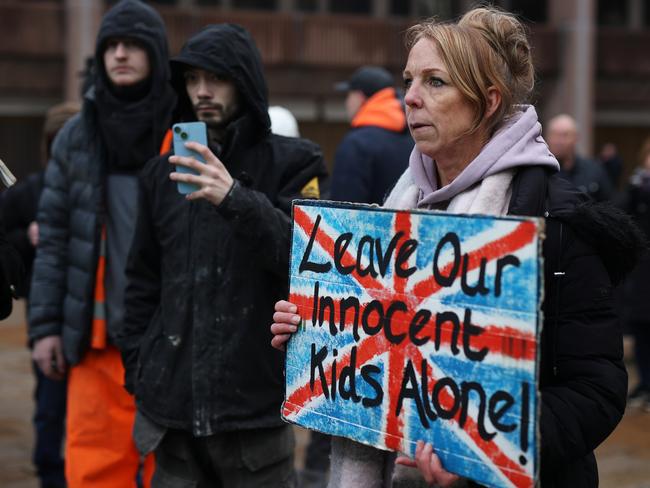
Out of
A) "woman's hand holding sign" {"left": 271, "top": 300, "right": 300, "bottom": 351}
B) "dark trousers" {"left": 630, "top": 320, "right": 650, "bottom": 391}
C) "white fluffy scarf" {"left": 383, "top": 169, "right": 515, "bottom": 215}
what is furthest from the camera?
"dark trousers" {"left": 630, "top": 320, "right": 650, "bottom": 391}

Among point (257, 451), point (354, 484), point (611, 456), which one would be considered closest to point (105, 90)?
point (257, 451)

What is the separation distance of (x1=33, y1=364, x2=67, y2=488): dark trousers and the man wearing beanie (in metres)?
1.42

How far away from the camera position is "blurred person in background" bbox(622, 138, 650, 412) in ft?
26.2

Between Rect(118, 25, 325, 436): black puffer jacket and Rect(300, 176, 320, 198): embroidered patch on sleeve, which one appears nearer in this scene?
Rect(118, 25, 325, 436): black puffer jacket

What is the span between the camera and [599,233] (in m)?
2.35

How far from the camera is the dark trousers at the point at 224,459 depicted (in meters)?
3.53

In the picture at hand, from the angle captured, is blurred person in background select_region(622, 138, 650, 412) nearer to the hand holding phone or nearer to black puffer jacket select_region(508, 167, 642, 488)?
the hand holding phone

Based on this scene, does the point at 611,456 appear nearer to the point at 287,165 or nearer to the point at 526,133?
the point at 287,165

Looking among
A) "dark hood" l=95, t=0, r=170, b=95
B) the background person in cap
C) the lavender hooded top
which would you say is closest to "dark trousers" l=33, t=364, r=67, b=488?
the background person in cap

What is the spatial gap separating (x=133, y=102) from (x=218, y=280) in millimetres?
1105

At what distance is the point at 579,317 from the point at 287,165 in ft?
4.94

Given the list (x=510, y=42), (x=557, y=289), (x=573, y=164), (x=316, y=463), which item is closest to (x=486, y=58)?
(x=510, y=42)

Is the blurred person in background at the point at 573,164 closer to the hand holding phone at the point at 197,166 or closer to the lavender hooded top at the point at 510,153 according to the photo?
the hand holding phone at the point at 197,166

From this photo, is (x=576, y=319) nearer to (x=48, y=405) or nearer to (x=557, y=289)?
(x=557, y=289)
